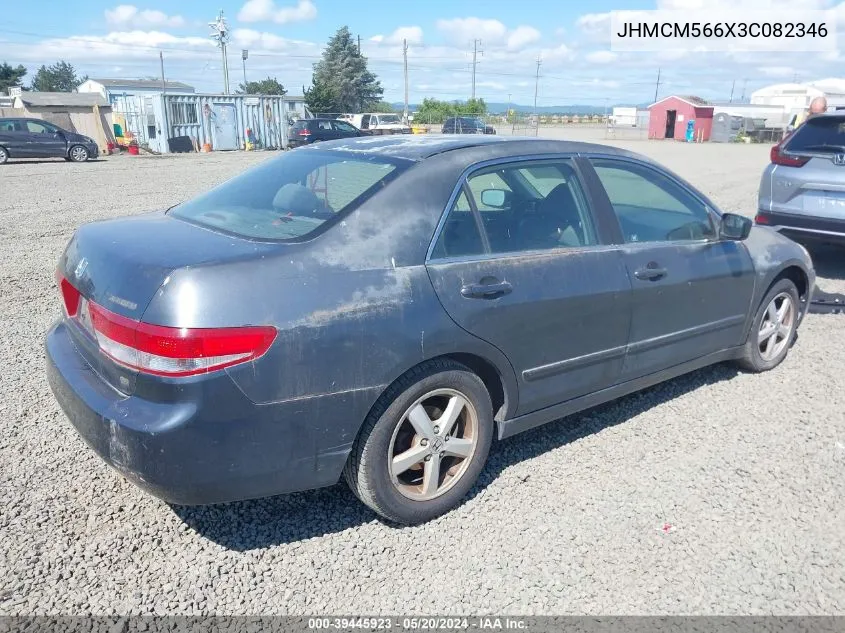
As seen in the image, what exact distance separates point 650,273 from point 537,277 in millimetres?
838

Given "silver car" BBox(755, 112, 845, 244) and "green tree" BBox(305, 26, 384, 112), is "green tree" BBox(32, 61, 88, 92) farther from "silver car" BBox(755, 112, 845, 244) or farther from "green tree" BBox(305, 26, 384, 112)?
"silver car" BBox(755, 112, 845, 244)

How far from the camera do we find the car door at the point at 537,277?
9.73 feet

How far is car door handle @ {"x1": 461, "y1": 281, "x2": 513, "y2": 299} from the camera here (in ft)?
9.55

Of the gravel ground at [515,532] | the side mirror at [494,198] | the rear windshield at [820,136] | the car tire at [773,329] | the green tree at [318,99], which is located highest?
the green tree at [318,99]

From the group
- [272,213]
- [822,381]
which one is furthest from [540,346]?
[822,381]

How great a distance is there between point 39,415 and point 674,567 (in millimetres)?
3445

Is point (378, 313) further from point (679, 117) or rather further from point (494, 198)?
point (679, 117)

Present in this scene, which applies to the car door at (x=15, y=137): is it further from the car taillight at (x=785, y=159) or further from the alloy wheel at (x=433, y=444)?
the alloy wheel at (x=433, y=444)

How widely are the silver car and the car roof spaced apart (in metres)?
4.09

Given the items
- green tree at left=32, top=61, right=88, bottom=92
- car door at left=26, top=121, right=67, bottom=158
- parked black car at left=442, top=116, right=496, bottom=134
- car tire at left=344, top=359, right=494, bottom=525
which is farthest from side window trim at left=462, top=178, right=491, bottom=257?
green tree at left=32, top=61, right=88, bottom=92

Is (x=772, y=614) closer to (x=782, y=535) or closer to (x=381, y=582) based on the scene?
(x=782, y=535)

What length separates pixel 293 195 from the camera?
10.5 ft

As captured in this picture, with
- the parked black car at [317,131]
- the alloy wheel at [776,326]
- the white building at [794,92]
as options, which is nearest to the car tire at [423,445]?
the alloy wheel at [776,326]

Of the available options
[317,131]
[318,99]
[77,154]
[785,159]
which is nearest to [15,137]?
[77,154]
